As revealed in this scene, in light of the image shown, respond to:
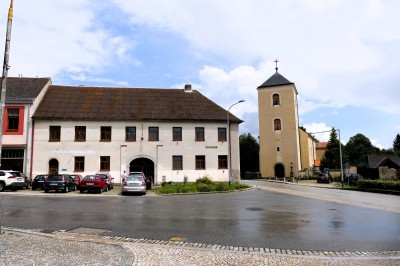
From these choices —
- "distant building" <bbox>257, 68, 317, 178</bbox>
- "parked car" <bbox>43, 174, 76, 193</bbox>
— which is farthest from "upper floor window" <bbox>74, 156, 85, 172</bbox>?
"distant building" <bbox>257, 68, 317, 178</bbox>

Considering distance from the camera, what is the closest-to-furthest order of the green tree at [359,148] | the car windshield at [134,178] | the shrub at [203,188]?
the car windshield at [134,178] → the shrub at [203,188] → the green tree at [359,148]

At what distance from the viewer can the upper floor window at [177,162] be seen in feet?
116

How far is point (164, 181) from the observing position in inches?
A: 1374

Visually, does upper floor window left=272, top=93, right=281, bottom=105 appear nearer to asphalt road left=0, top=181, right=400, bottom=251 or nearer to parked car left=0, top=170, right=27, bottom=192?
parked car left=0, top=170, right=27, bottom=192

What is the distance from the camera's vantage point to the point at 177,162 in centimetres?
3559

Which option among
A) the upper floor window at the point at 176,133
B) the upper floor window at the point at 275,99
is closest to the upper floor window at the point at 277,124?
the upper floor window at the point at 275,99

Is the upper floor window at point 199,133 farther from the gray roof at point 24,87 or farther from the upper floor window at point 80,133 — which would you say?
the gray roof at point 24,87

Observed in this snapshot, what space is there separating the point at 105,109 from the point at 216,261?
31539 mm

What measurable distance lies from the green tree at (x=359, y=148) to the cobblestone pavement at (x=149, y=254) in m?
104

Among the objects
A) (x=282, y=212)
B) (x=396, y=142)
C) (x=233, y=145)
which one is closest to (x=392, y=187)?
(x=233, y=145)

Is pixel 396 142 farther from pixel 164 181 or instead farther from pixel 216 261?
pixel 216 261

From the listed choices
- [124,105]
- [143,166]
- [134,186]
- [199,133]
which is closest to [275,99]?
[199,133]

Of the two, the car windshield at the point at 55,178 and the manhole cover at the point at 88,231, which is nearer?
the manhole cover at the point at 88,231

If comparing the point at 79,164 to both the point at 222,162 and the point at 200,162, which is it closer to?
the point at 200,162
